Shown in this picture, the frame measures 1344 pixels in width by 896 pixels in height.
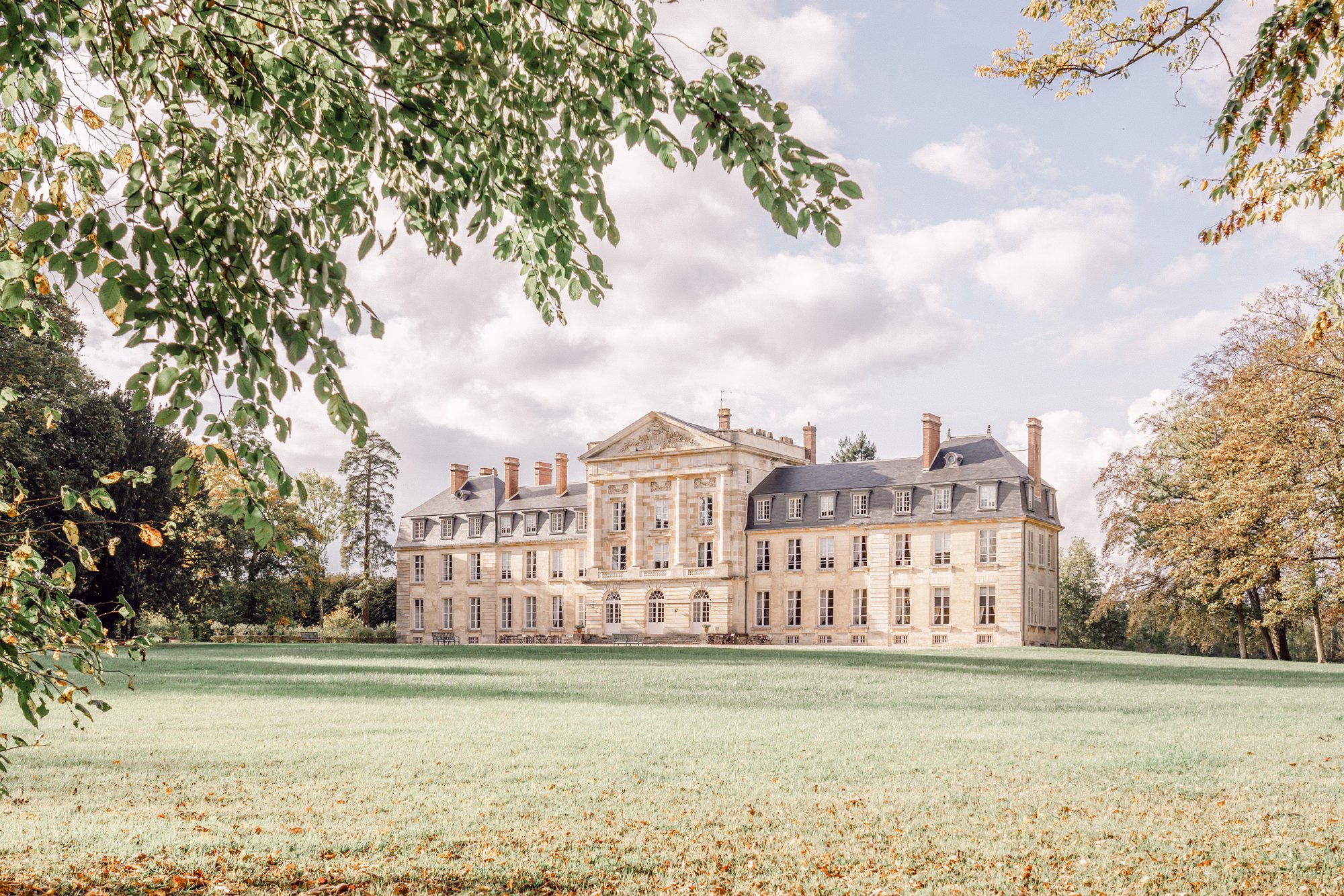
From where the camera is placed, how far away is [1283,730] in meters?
14.0

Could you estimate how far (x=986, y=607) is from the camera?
165ft

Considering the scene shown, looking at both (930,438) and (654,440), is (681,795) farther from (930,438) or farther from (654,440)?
(654,440)

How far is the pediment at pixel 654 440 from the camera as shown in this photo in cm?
5712

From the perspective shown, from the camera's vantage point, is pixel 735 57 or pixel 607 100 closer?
pixel 735 57

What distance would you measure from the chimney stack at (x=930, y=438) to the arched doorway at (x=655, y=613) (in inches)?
576

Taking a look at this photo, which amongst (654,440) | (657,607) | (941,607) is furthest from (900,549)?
(654,440)

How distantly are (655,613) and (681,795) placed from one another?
162ft

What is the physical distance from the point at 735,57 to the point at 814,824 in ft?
17.4

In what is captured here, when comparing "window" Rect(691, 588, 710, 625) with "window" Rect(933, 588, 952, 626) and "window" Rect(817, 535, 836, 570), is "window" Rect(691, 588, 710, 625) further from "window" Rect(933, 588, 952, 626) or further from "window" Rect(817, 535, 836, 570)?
"window" Rect(933, 588, 952, 626)

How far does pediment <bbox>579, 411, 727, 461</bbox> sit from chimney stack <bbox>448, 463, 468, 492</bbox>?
39.8 ft

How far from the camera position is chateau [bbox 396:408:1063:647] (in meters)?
51.0

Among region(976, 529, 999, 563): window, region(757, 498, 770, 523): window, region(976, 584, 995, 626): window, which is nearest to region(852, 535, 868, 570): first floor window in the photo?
region(757, 498, 770, 523): window

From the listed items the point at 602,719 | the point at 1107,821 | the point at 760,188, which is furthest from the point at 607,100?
Result: the point at 602,719

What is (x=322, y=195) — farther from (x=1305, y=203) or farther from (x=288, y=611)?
(x=288, y=611)
